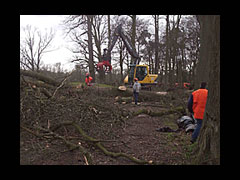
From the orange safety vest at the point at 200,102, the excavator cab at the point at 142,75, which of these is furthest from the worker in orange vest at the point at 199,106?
the excavator cab at the point at 142,75

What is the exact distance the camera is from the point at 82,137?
4516mm

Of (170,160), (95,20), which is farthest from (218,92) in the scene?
(95,20)

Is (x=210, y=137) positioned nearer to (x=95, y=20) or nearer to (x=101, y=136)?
(x=101, y=136)

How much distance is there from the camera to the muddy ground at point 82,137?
3895mm

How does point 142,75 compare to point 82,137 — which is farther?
point 142,75

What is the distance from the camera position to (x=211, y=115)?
11.0ft

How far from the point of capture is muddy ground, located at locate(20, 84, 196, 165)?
389 cm

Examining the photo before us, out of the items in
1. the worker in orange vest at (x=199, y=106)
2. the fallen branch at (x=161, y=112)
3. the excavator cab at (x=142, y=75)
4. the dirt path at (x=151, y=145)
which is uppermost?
the excavator cab at (x=142, y=75)

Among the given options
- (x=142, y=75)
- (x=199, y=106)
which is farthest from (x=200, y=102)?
(x=142, y=75)

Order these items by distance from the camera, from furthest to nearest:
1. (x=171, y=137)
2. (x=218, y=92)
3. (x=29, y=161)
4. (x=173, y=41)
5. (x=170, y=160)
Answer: (x=173, y=41) → (x=171, y=137) → (x=170, y=160) → (x=29, y=161) → (x=218, y=92)

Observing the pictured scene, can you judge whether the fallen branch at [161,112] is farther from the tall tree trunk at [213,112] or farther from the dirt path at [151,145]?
the tall tree trunk at [213,112]

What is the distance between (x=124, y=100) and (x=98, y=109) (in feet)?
18.5

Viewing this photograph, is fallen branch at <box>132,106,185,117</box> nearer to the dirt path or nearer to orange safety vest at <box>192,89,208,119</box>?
the dirt path

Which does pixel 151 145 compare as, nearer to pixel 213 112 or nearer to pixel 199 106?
pixel 199 106
